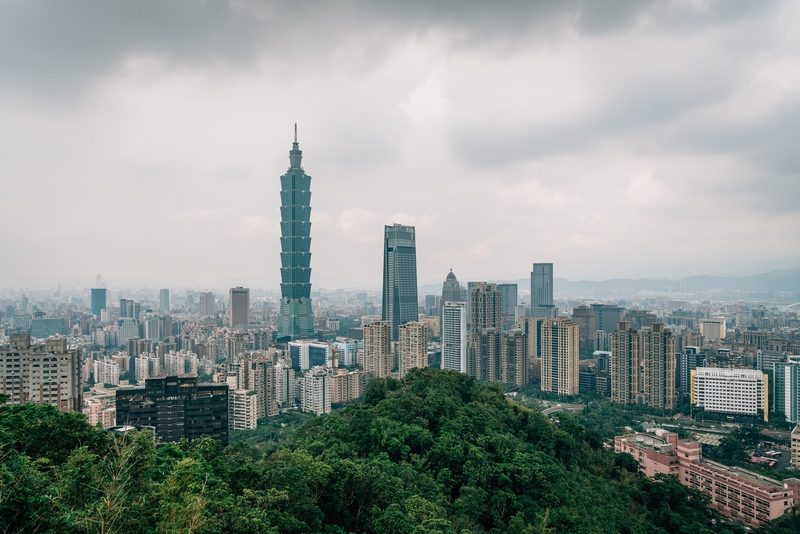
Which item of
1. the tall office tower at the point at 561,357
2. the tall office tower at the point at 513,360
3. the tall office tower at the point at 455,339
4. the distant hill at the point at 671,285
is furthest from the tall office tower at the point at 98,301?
the tall office tower at the point at 561,357

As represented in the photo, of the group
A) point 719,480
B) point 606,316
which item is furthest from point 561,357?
point 606,316

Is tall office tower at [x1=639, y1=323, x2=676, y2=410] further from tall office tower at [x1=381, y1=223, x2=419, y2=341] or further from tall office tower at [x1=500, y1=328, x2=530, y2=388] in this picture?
tall office tower at [x1=381, y1=223, x2=419, y2=341]

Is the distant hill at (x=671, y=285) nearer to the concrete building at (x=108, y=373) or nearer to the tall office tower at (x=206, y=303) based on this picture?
the tall office tower at (x=206, y=303)

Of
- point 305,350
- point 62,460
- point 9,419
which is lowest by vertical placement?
point 305,350

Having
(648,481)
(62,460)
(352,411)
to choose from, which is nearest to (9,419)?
(62,460)

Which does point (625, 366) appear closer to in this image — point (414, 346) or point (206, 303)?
point (414, 346)

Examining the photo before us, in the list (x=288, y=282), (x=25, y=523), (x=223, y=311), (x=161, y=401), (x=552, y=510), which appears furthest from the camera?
(x=223, y=311)

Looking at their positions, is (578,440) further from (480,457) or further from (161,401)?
(161,401)

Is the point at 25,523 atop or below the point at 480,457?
atop
